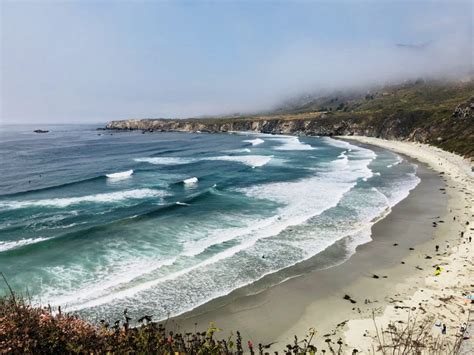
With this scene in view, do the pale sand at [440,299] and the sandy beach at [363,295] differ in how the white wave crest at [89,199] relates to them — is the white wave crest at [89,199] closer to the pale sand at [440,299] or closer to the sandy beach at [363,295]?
the sandy beach at [363,295]

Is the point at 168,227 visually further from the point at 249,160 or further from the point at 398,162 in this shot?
the point at 398,162

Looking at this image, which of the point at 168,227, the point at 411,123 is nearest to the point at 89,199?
the point at 168,227

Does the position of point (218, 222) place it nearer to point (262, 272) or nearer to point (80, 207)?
point (262, 272)

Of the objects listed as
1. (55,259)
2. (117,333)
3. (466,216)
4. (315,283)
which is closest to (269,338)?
(315,283)

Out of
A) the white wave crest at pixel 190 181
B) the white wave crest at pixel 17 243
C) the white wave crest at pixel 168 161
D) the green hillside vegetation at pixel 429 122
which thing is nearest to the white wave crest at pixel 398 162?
the green hillside vegetation at pixel 429 122

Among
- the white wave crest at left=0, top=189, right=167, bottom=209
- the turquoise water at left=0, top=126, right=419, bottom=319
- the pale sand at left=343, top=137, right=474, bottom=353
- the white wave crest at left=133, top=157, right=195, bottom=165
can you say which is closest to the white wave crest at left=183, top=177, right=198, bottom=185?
the turquoise water at left=0, top=126, right=419, bottom=319

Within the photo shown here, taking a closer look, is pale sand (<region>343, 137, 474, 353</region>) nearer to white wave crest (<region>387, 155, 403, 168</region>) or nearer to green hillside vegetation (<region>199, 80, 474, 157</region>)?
white wave crest (<region>387, 155, 403, 168</region>)

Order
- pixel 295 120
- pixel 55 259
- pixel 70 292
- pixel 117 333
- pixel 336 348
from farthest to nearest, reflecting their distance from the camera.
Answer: pixel 295 120 → pixel 55 259 → pixel 70 292 → pixel 336 348 → pixel 117 333
